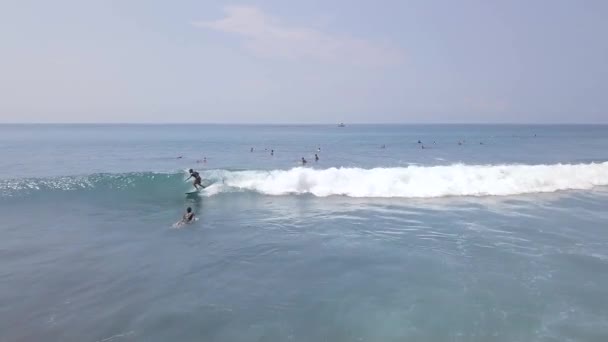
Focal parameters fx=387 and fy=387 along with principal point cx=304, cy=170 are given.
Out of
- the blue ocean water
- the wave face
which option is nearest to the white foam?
the wave face

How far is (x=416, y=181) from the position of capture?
1060 inches

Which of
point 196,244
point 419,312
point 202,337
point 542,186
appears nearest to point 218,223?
point 196,244

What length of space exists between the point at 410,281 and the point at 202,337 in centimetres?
632

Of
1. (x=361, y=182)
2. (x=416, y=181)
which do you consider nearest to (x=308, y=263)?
(x=361, y=182)

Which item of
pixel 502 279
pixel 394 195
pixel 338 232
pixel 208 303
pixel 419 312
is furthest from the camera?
pixel 394 195

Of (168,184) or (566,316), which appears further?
(168,184)

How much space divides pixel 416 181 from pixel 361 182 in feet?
12.6

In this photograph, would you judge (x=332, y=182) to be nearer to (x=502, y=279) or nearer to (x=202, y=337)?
(x=502, y=279)

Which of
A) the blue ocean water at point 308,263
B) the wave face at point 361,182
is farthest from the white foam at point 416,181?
the blue ocean water at point 308,263

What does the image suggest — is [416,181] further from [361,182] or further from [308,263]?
[308,263]

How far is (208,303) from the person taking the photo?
34.8 feet

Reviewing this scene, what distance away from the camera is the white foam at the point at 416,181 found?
83.5 feet

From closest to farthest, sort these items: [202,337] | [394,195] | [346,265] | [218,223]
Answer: [202,337], [346,265], [218,223], [394,195]

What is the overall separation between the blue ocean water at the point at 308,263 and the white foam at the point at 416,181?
0.80 feet
